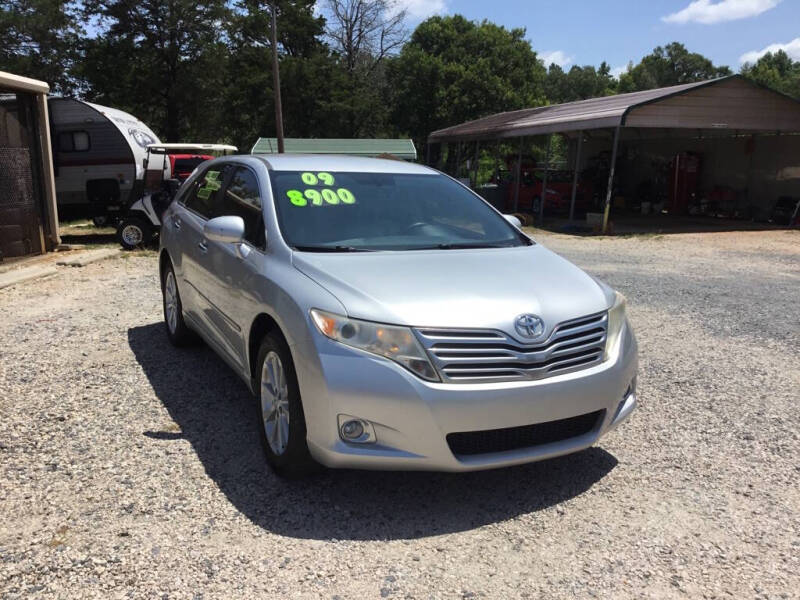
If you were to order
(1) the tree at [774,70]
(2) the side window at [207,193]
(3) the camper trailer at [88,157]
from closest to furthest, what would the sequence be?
1. (2) the side window at [207,193]
2. (3) the camper trailer at [88,157]
3. (1) the tree at [774,70]

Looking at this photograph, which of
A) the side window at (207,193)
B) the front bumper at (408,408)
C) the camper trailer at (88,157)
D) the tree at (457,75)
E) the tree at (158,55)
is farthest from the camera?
the tree at (457,75)

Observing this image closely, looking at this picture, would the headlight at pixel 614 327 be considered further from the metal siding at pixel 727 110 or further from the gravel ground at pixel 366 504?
the metal siding at pixel 727 110

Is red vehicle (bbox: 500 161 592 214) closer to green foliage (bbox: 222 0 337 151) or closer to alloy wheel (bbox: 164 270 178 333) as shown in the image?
alloy wheel (bbox: 164 270 178 333)

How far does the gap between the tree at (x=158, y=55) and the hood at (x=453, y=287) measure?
1363 inches

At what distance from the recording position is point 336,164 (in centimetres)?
457

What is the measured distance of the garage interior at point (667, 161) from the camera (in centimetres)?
1798

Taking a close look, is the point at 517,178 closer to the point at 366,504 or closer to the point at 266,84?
the point at 366,504

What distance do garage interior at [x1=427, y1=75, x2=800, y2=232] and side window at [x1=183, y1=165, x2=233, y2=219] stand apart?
1329cm

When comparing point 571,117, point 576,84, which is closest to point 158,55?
point 571,117

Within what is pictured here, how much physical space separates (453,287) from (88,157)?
13422mm

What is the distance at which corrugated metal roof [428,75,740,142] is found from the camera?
679 inches

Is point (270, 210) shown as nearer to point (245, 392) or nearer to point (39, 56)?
point (245, 392)

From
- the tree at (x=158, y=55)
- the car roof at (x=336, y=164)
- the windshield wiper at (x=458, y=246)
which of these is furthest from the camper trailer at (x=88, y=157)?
the tree at (x=158, y=55)

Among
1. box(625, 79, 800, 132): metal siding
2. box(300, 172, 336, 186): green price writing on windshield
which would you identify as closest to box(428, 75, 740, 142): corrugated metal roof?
box(625, 79, 800, 132): metal siding
